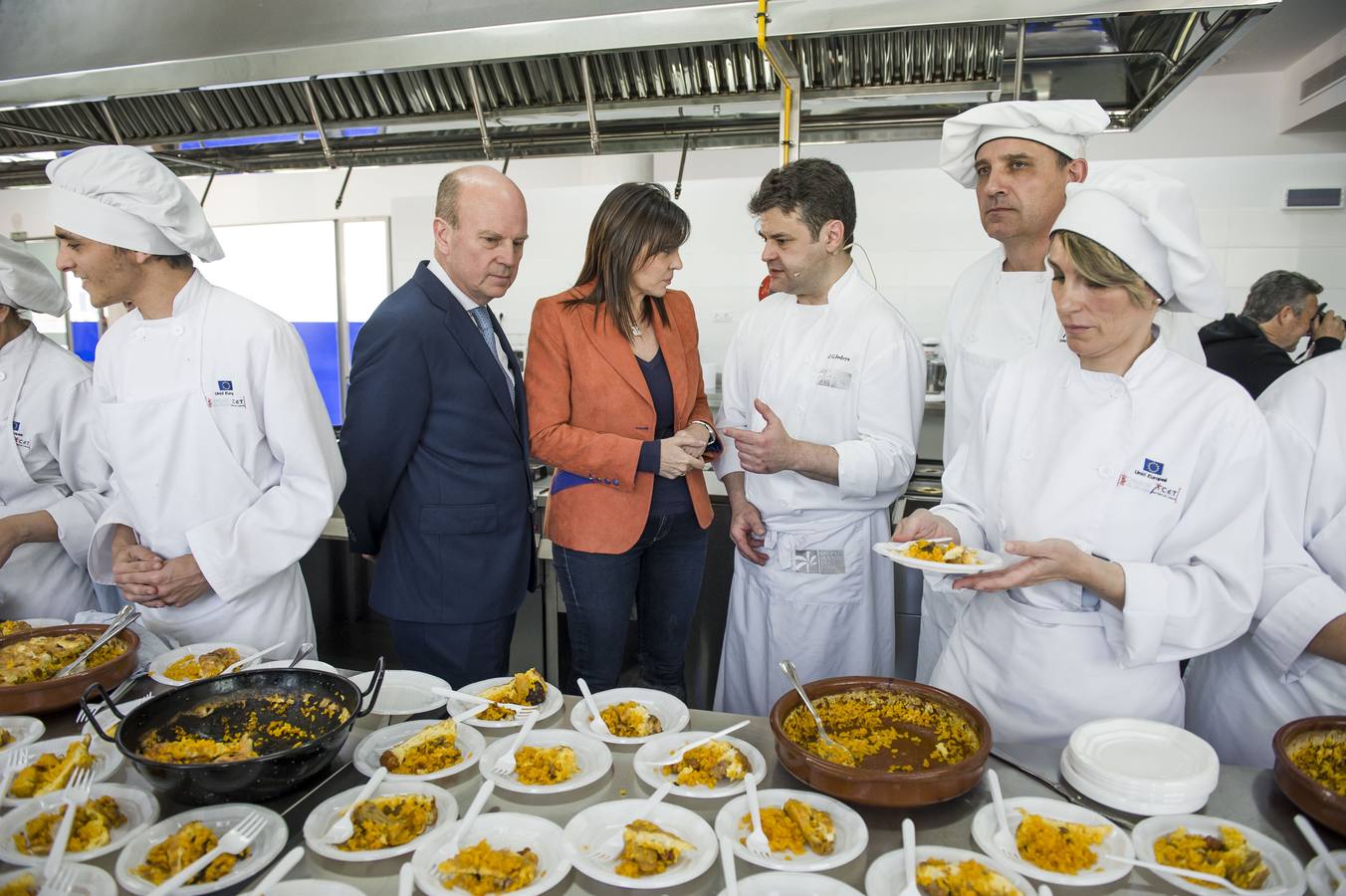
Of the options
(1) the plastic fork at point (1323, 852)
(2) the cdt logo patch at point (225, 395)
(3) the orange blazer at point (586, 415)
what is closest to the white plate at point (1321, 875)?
(1) the plastic fork at point (1323, 852)

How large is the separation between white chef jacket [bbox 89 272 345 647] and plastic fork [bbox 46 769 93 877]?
639 millimetres

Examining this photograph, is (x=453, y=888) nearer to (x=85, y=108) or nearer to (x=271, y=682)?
(x=271, y=682)

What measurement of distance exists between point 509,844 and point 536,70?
272 cm

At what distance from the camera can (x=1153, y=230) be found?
4.68 ft

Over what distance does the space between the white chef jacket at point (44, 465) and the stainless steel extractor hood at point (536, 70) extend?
1064mm

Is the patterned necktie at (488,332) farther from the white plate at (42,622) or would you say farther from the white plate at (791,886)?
the white plate at (791,886)

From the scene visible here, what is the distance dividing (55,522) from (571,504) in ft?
4.41

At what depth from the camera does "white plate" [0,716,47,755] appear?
1387 millimetres

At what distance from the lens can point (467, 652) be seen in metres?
2.14

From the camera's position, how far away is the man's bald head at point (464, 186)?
7.15 ft

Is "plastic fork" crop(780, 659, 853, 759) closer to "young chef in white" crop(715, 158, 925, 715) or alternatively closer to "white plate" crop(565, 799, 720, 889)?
"white plate" crop(565, 799, 720, 889)

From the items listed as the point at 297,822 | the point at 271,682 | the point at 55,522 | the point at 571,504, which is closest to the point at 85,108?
the point at 55,522

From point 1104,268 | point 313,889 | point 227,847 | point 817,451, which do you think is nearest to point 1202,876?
point 1104,268

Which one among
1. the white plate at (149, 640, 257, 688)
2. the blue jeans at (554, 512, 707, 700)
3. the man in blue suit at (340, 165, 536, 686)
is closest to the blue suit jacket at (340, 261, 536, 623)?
the man in blue suit at (340, 165, 536, 686)
